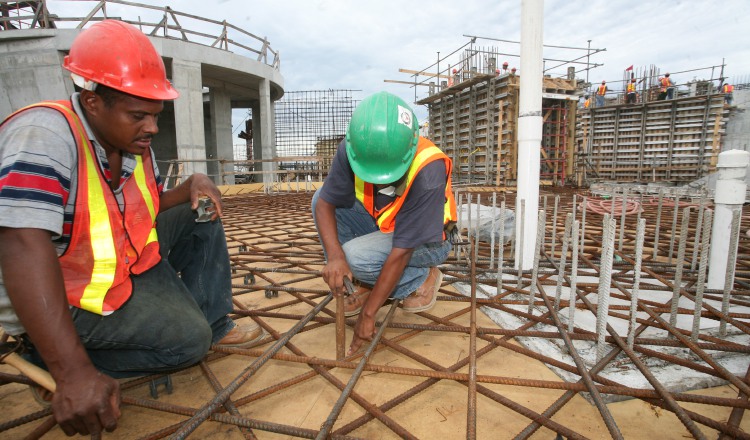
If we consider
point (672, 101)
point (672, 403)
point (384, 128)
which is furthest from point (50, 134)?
point (672, 101)

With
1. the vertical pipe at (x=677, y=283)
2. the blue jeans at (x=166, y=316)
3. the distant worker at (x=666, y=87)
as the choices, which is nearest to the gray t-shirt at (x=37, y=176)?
the blue jeans at (x=166, y=316)

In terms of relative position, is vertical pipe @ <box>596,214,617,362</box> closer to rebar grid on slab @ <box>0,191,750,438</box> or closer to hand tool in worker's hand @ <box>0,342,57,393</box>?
rebar grid on slab @ <box>0,191,750,438</box>

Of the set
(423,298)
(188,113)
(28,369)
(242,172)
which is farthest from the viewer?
(188,113)

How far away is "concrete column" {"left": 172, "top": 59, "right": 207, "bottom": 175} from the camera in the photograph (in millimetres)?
10297

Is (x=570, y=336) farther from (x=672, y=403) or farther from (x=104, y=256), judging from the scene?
(x=104, y=256)

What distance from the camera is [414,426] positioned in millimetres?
1458

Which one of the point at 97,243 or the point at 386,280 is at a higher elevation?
the point at 97,243

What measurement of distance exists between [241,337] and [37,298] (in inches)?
41.5

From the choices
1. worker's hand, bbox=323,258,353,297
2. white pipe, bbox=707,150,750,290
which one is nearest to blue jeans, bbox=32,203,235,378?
worker's hand, bbox=323,258,353,297

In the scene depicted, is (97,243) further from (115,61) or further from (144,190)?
(115,61)

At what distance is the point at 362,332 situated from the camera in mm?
1900

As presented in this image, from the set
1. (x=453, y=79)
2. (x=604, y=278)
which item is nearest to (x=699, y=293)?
(x=604, y=278)

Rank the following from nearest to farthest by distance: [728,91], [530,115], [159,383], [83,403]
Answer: [83,403] < [159,383] < [530,115] < [728,91]

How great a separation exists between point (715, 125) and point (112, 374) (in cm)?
1853
